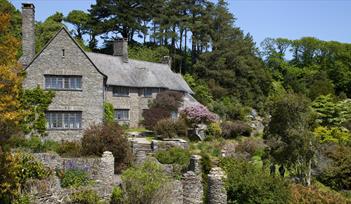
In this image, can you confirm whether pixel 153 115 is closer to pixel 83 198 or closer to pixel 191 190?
pixel 191 190

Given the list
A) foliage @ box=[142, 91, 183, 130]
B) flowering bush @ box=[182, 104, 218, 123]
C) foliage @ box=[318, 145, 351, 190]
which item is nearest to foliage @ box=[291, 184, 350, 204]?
foliage @ box=[318, 145, 351, 190]

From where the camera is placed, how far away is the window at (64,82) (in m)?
30.2

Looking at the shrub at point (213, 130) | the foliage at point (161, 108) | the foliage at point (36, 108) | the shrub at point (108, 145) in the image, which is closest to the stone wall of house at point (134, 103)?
the foliage at point (161, 108)

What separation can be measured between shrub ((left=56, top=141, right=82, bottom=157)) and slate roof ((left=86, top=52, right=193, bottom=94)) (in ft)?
37.6

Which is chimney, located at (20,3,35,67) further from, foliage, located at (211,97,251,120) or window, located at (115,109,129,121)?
foliage, located at (211,97,251,120)

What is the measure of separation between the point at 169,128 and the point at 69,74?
877 cm

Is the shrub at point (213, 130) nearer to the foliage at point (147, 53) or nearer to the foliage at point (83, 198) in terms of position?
the foliage at point (147, 53)

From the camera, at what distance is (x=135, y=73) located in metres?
40.8

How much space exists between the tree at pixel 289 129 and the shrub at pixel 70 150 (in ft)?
35.6

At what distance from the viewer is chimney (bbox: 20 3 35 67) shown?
29828 millimetres

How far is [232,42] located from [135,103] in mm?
23556

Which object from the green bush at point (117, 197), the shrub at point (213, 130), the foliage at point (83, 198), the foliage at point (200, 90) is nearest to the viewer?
the foliage at point (83, 198)

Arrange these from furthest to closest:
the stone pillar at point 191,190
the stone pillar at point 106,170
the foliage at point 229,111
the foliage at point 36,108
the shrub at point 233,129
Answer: the foliage at point 229,111
the shrub at point 233,129
the foliage at point 36,108
the stone pillar at point 106,170
the stone pillar at point 191,190

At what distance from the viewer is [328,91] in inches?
2382
